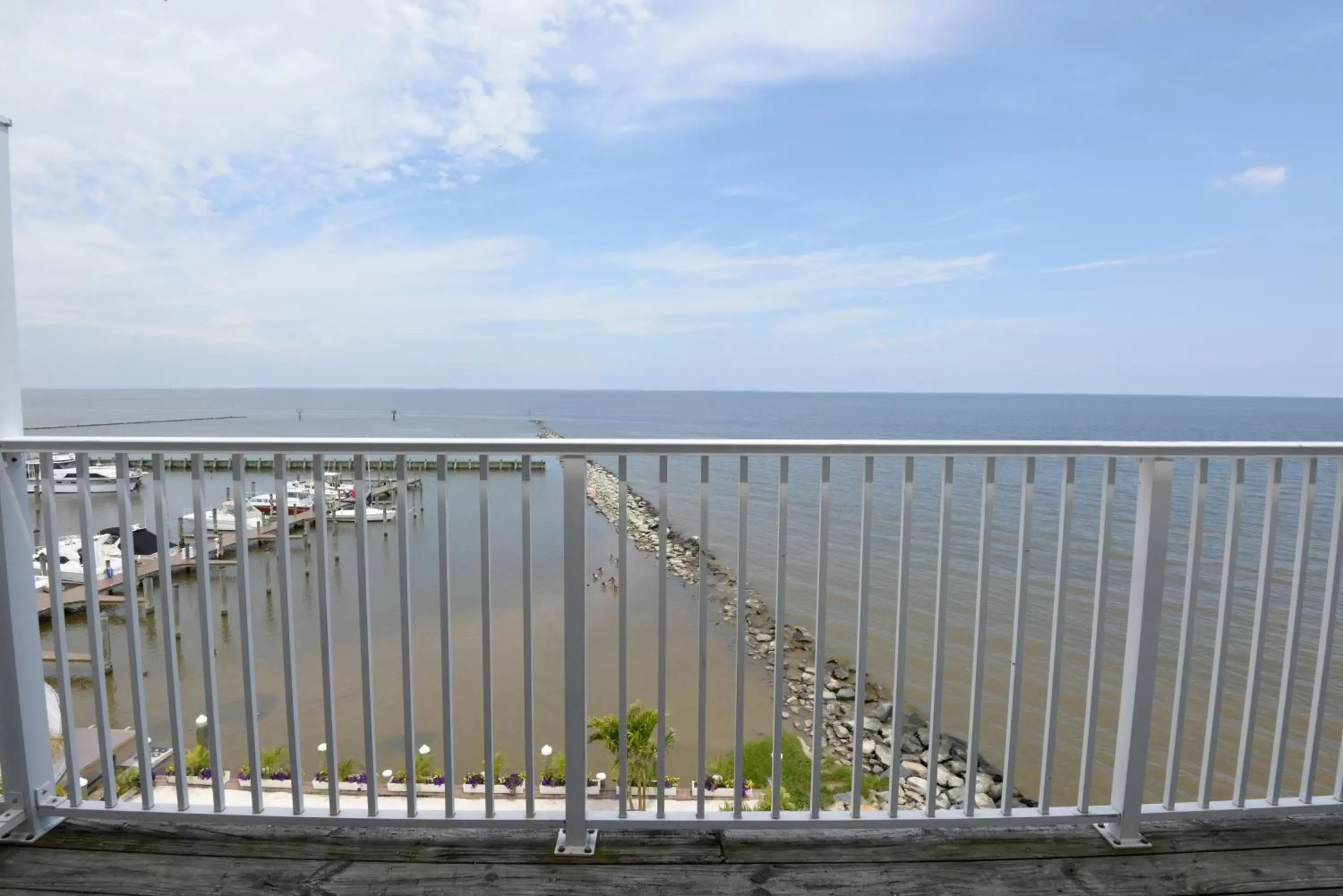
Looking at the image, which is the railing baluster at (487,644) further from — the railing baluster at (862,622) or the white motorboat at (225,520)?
the white motorboat at (225,520)

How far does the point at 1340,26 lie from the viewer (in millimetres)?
4758

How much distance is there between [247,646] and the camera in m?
1.67

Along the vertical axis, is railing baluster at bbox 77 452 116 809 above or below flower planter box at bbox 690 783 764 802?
above

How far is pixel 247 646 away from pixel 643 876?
1114 mm

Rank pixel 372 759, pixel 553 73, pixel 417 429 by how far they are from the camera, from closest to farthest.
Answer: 1. pixel 372 759
2. pixel 553 73
3. pixel 417 429

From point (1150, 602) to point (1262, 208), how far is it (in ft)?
141

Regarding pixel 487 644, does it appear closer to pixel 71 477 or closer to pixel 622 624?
pixel 622 624

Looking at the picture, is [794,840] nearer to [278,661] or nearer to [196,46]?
[196,46]

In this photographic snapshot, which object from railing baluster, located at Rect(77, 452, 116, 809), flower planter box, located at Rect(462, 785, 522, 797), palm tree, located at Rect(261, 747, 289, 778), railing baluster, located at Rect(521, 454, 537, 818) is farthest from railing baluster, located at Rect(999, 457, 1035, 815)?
palm tree, located at Rect(261, 747, 289, 778)

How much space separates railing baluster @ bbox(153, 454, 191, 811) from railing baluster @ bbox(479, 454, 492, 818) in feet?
2.22

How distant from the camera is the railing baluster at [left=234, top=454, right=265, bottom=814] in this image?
1568mm

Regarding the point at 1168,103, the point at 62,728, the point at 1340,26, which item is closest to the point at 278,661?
the point at 62,728

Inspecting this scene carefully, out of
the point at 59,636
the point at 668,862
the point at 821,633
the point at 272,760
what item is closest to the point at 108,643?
the point at 272,760

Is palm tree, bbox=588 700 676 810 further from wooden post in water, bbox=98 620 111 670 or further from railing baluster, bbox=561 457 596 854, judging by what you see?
wooden post in water, bbox=98 620 111 670
